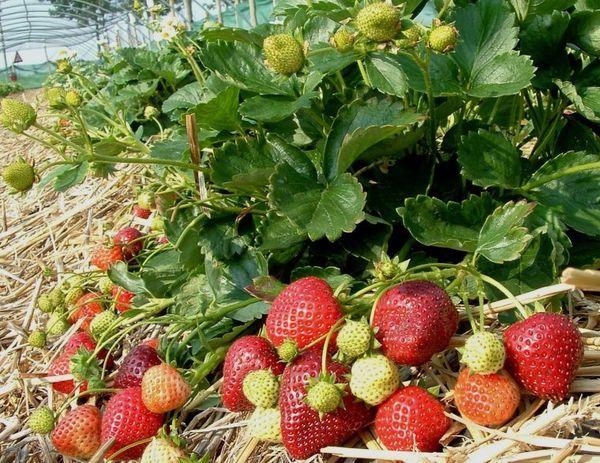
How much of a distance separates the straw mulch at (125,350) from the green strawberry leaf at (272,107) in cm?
47

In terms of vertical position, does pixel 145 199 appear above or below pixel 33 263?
above

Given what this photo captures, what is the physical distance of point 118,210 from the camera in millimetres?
2188

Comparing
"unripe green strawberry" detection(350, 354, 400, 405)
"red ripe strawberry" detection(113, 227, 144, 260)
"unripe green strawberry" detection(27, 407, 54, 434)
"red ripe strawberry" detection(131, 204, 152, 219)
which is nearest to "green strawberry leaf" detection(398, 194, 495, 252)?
"unripe green strawberry" detection(350, 354, 400, 405)

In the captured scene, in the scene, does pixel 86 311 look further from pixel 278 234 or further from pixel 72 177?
pixel 278 234

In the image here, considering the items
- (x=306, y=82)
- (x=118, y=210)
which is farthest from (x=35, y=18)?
(x=306, y=82)

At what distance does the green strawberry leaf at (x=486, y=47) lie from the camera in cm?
108

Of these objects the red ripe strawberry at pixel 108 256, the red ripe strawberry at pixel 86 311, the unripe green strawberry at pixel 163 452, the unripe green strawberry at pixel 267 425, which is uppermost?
the unripe green strawberry at pixel 267 425

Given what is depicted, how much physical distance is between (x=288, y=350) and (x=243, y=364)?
4.0 inches

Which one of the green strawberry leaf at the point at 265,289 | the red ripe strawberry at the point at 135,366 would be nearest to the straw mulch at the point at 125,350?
the red ripe strawberry at the point at 135,366

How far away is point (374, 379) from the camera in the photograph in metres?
0.80

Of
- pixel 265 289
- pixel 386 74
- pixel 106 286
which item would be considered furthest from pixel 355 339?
pixel 106 286

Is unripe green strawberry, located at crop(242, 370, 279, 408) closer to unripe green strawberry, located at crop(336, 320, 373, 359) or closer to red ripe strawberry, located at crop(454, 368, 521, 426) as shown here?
unripe green strawberry, located at crop(336, 320, 373, 359)

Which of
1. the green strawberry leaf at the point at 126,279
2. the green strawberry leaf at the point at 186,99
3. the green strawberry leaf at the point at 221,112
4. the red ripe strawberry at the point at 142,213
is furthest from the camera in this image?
the red ripe strawberry at the point at 142,213

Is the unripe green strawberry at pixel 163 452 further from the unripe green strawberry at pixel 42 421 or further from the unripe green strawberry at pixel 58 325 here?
the unripe green strawberry at pixel 58 325
